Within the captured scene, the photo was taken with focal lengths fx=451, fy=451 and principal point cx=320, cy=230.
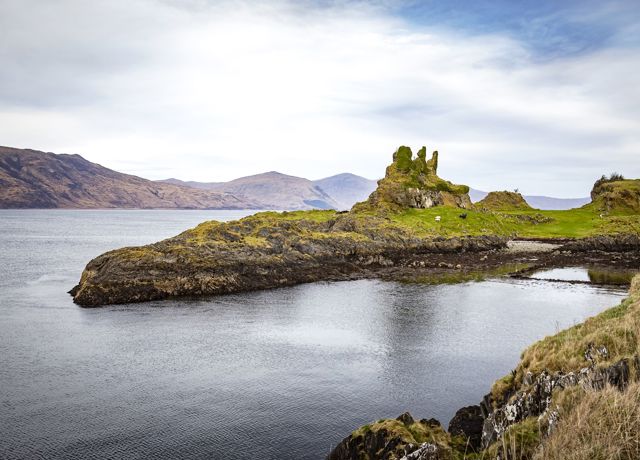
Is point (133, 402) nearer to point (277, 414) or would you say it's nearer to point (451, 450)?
point (277, 414)

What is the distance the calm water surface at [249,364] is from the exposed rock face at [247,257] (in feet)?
13.0

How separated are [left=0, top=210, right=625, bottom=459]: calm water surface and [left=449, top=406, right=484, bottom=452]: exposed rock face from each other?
4.44 metres

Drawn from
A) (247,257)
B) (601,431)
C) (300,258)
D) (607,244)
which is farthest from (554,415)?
(607,244)

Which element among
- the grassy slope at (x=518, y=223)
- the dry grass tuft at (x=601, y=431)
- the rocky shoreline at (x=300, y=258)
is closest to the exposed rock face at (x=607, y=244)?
the rocky shoreline at (x=300, y=258)

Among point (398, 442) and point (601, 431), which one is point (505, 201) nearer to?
point (398, 442)

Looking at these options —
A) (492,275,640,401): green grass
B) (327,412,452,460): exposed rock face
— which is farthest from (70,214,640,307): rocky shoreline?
(492,275,640,401): green grass

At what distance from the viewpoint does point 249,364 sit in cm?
3600

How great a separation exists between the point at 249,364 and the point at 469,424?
63.6 feet

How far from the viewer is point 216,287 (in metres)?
64.8

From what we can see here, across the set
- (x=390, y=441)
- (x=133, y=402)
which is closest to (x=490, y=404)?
(x=390, y=441)

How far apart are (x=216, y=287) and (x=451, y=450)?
168ft

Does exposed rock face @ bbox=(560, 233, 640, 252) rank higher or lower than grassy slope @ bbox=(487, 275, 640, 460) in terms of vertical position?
higher

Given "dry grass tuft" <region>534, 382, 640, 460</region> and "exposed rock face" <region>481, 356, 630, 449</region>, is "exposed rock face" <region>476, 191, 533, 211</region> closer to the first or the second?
"exposed rock face" <region>481, 356, 630, 449</region>

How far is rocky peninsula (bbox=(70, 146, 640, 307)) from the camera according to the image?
6253 centimetres
